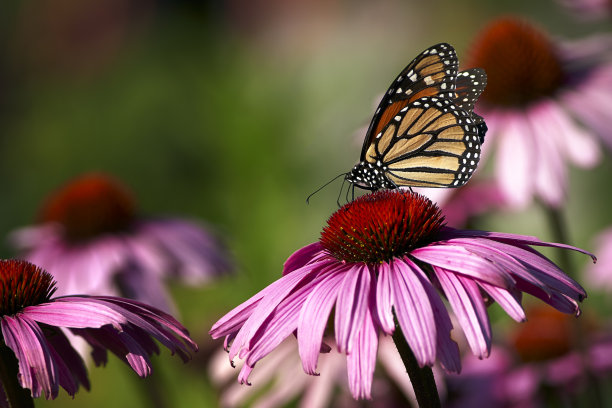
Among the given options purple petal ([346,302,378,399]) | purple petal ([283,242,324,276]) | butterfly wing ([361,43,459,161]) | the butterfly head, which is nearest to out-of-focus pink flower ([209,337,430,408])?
the butterfly head

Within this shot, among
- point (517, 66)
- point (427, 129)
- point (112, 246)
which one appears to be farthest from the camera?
point (112, 246)

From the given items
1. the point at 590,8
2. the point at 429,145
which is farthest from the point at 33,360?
the point at 590,8

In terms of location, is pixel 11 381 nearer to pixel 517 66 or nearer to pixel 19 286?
pixel 19 286

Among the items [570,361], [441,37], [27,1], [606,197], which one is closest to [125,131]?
[27,1]

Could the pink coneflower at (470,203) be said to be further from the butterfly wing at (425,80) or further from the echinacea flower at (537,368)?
the butterfly wing at (425,80)

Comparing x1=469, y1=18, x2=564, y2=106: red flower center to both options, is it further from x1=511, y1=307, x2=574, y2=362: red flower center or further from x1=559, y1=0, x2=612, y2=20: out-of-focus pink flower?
x1=511, y1=307, x2=574, y2=362: red flower center
